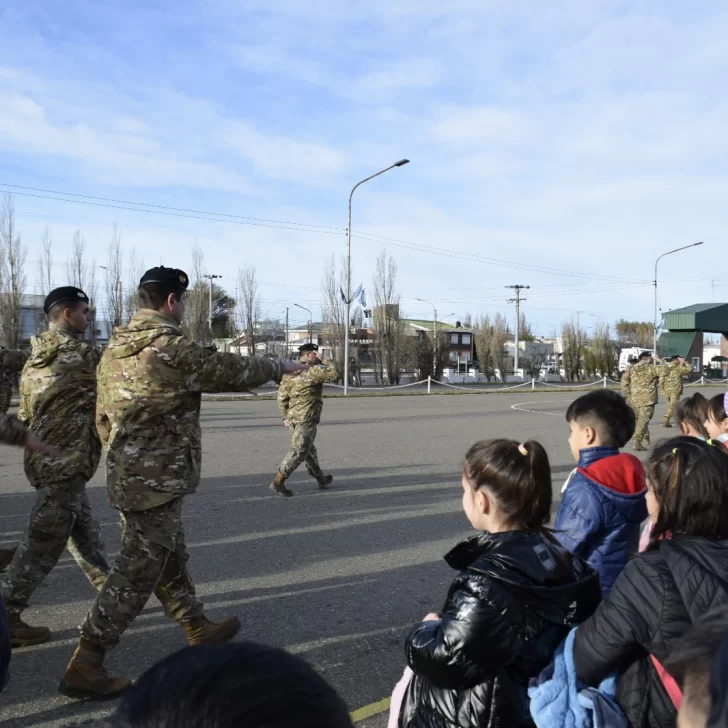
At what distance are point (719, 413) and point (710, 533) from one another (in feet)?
11.6

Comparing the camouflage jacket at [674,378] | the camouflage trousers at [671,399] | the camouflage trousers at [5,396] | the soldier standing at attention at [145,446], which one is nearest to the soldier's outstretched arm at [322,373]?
the camouflage trousers at [5,396]

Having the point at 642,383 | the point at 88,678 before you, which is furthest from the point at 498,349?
the point at 88,678

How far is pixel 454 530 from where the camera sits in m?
7.27

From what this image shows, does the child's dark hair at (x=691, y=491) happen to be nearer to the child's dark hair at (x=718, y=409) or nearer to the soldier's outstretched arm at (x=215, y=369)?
the soldier's outstretched arm at (x=215, y=369)

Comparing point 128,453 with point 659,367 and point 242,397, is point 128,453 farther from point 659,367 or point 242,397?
point 242,397

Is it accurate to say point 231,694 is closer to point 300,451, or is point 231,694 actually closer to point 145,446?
point 145,446

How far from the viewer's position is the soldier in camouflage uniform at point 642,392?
46.5 feet

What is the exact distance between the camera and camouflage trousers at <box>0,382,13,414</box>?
5.92 meters

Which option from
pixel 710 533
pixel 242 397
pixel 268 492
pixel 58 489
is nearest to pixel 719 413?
pixel 710 533

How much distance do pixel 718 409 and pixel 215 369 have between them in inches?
155

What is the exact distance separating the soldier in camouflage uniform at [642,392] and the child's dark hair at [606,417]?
1092cm

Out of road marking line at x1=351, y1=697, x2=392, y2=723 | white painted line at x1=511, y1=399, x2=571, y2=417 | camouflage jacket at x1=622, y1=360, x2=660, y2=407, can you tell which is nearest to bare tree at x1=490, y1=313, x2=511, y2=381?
white painted line at x1=511, y1=399, x2=571, y2=417

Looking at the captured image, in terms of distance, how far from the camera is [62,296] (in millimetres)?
4719

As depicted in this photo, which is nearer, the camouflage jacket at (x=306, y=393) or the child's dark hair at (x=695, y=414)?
the child's dark hair at (x=695, y=414)
